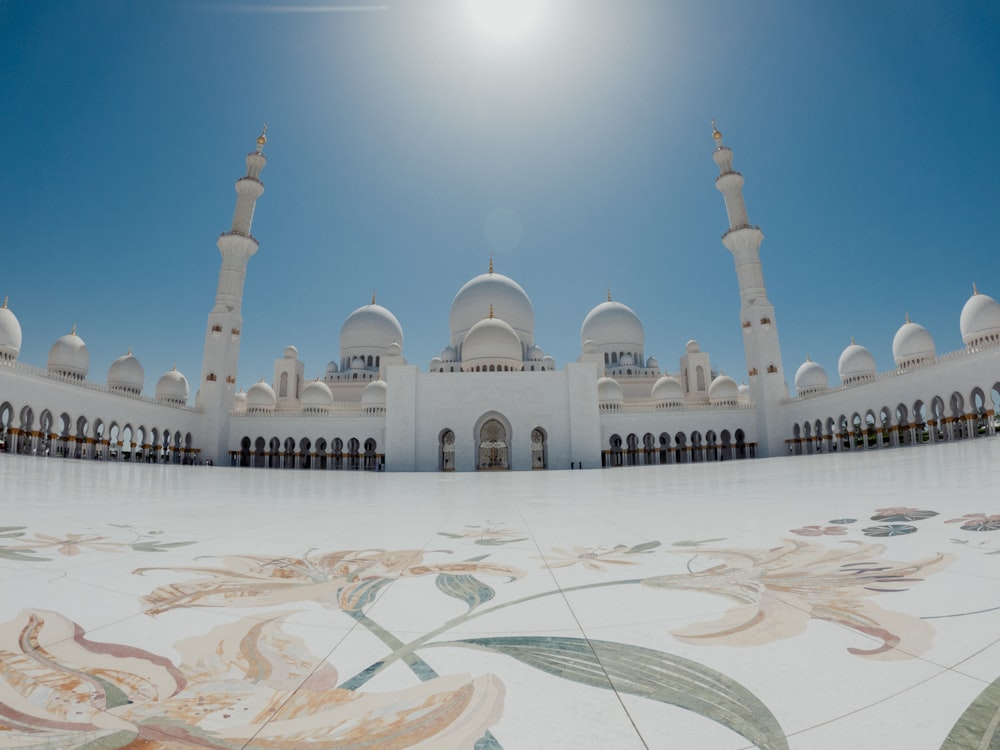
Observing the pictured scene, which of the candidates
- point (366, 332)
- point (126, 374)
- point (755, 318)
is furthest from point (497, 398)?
point (126, 374)

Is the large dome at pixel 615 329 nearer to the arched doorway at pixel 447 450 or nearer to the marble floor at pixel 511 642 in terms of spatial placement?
the arched doorway at pixel 447 450

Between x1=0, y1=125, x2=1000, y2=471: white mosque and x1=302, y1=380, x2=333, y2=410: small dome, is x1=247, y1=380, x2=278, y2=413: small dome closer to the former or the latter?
x1=0, y1=125, x2=1000, y2=471: white mosque

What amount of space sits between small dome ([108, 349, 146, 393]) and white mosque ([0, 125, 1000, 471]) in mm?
70

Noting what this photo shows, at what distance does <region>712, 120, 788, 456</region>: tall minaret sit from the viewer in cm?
2431

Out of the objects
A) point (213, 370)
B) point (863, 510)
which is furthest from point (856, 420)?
point (213, 370)

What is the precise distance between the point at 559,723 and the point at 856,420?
82.2 feet

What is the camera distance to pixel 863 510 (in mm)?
3131

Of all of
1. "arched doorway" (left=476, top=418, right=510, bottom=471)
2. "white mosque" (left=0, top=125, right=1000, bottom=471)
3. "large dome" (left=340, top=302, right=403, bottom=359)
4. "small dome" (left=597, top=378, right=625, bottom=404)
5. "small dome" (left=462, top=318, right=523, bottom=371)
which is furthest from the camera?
"large dome" (left=340, top=302, right=403, bottom=359)

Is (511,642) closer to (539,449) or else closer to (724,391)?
(539,449)

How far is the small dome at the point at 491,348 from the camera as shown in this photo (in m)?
23.3

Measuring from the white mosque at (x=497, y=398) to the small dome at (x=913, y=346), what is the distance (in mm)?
62

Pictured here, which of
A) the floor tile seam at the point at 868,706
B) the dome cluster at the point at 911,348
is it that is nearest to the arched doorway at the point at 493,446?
the dome cluster at the point at 911,348

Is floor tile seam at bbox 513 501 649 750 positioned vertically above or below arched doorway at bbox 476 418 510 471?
below

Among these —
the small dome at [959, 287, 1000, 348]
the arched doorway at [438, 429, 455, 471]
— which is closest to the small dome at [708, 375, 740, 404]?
the small dome at [959, 287, 1000, 348]
